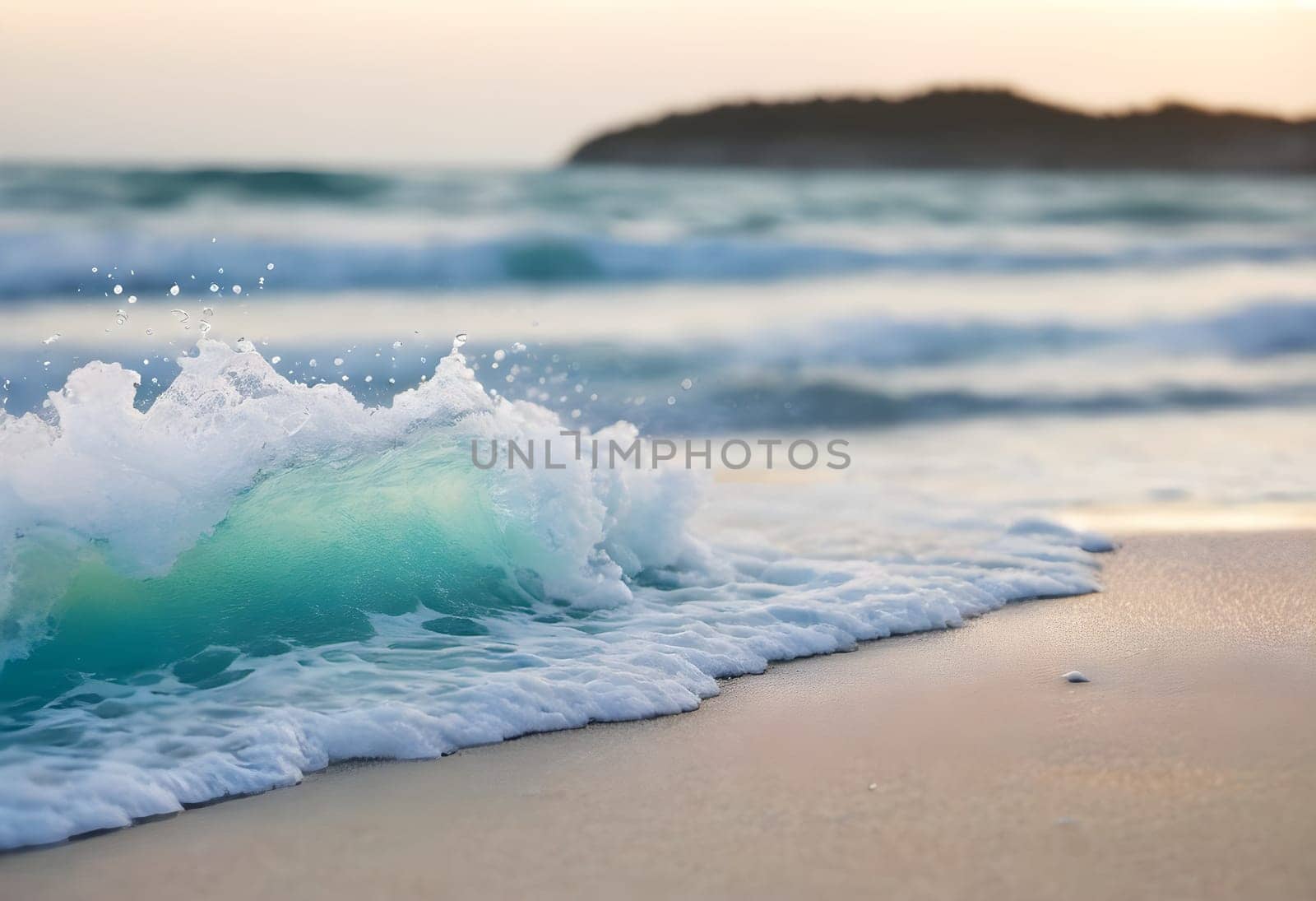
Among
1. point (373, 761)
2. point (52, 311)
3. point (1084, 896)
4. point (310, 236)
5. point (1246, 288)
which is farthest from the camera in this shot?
point (310, 236)

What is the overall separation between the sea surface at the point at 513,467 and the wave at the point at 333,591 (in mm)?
13

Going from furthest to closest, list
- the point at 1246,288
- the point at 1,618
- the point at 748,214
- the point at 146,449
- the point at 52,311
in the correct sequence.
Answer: the point at 748,214 → the point at 1246,288 → the point at 52,311 → the point at 146,449 → the point at 1,618

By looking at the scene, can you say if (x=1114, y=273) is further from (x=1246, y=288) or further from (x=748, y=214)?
(x=748, y=214)

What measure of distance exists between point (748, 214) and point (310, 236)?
6.73 metres

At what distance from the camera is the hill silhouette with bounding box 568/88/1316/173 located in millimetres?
25062

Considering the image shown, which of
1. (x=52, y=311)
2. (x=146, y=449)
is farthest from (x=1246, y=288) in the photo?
(x=146, y=449)

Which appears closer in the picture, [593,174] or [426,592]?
[426,592]

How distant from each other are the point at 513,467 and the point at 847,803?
2.14m

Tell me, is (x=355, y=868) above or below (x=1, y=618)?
below

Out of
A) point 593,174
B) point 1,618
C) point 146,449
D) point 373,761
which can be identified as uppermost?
point 593,174

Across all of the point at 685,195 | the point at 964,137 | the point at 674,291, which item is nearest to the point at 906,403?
the point at 674,291

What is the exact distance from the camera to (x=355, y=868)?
2906 mm

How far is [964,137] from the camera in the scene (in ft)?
93.6

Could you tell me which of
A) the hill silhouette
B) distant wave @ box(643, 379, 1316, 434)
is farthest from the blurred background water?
the hill silhouette
